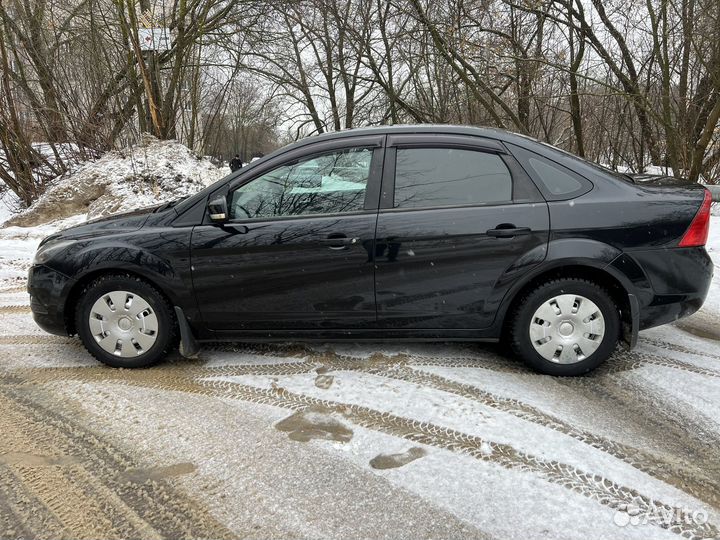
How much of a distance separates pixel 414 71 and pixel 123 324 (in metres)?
14.3

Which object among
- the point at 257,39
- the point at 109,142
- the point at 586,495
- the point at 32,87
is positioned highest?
the point at 257,39

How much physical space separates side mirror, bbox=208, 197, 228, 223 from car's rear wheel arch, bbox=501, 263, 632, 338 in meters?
1.95

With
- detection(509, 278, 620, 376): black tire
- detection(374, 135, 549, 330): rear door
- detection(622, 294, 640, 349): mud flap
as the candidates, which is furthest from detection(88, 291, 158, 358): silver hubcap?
detection(622, 294, 640, 349): mud flap

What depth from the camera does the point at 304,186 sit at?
334 centimetres

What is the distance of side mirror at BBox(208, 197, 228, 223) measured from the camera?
10.6 feet

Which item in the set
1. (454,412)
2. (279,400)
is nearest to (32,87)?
(279,400)

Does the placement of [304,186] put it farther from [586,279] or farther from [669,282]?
[669,282]

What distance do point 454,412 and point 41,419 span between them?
2.41 meters

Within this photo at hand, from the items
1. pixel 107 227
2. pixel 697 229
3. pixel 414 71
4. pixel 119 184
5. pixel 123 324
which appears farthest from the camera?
pixel 414 71

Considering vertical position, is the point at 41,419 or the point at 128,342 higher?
the point at 128,342

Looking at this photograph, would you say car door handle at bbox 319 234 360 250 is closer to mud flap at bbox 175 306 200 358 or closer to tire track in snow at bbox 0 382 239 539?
mud flap at bbox 175 306 200 358

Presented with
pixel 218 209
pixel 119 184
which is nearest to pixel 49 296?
pixel 218 209

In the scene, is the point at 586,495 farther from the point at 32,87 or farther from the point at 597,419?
the point at 32,87

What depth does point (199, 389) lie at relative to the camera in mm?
3176
